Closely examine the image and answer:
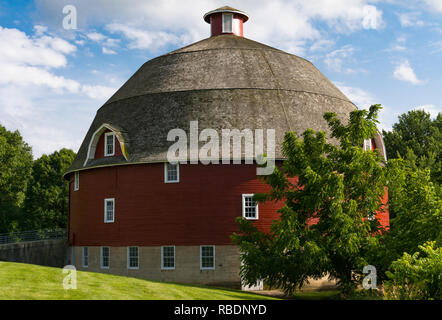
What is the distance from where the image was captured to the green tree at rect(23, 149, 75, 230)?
46781mm

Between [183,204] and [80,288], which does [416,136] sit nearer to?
[183,204]

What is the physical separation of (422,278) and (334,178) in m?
6.28

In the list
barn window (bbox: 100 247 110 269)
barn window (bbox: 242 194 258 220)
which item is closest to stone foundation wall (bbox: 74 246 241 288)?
barn window (bbox: 100 247 110 269)

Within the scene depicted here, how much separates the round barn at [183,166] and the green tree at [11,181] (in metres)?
20.2

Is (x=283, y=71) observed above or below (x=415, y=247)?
above

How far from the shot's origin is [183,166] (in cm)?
2605

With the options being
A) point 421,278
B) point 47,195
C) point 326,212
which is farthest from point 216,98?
point 47,195

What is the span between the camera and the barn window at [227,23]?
1422 inches

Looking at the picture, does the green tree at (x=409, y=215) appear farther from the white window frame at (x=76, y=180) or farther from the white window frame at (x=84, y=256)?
the white window frame at (x=76, y=180)

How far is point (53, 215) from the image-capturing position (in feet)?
154

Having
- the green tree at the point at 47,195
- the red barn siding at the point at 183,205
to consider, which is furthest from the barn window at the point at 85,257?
the green tree at the point at 47,195

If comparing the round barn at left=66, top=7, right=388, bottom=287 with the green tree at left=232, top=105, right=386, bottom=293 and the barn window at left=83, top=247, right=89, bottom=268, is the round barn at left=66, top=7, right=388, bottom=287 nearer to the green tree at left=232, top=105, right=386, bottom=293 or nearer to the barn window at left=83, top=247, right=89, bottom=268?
the barn window at left=83, top=247, right=89, bottom=268
